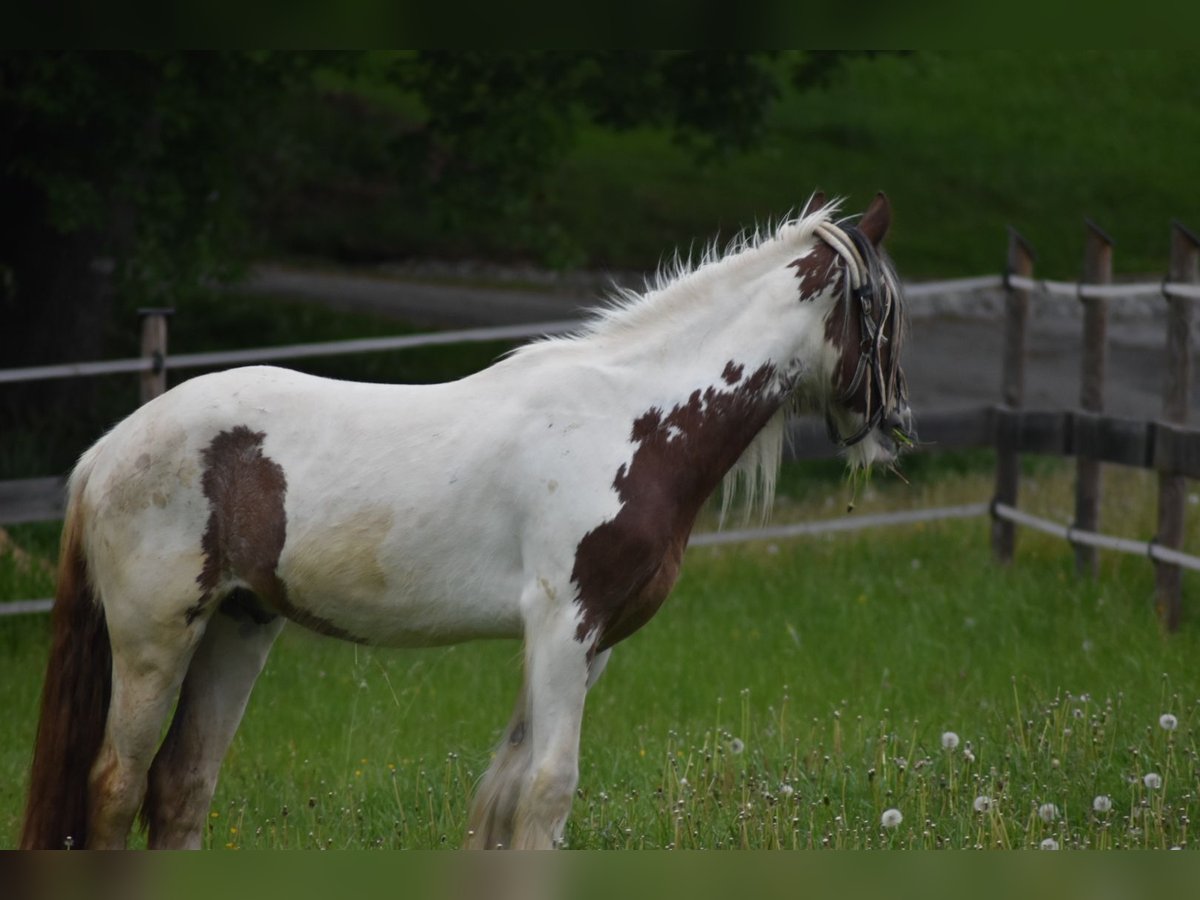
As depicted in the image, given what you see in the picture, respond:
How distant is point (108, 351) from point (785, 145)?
42.8 ft

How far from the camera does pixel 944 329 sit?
17797 millimetres

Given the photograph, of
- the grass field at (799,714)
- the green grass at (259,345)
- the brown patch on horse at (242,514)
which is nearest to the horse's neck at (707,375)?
the brown patch on horse at (242,514)

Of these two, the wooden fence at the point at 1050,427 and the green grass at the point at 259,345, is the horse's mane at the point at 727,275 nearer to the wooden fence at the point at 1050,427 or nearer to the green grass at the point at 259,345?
the wooden fence at the point at 1050,427

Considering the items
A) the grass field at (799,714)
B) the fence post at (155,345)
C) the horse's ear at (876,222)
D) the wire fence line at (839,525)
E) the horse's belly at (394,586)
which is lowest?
the grass field at (799,714)

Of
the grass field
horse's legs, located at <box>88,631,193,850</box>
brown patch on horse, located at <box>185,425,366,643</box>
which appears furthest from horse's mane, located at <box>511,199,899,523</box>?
horse's legs, located at <box>88,631,193,850</box>

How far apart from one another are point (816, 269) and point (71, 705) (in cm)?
231

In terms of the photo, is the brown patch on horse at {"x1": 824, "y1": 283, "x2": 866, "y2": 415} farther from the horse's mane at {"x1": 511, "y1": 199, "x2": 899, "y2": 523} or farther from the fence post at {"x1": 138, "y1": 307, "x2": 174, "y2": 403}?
the fence post at {"x1": 138, "y1": 307, "x2": 174, "y2": 403}

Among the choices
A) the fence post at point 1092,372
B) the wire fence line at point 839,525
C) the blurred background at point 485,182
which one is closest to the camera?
the fence post at point 1092,372

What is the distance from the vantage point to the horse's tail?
413 centimetres

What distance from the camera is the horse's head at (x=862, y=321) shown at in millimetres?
4035

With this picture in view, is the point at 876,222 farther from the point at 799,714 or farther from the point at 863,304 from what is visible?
the point at 799,714

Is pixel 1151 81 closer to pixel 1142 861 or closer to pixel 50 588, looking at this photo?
pixel 50 588

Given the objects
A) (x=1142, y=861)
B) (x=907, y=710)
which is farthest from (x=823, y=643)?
(x=1142, y=861)

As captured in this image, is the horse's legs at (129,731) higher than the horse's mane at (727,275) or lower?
lower
